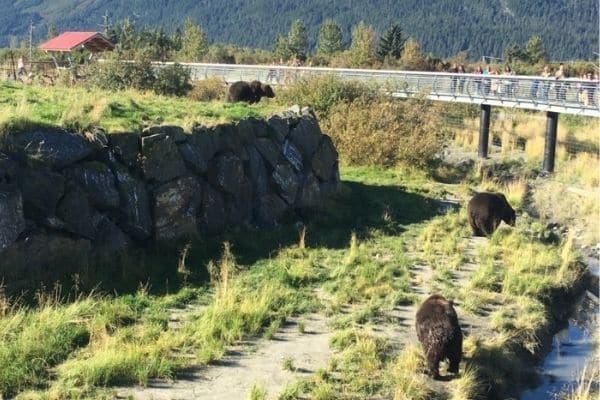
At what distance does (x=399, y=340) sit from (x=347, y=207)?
741 centimetres

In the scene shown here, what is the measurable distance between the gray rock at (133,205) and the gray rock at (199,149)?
47.1 inches

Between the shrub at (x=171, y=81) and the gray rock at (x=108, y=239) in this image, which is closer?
the gray rock at (x=108, y=239)

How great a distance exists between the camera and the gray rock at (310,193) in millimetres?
16188

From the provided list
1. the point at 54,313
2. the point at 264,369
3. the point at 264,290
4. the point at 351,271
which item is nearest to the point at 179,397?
the point at 264,369

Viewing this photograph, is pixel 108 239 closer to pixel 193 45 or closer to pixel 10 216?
pixel 10 216

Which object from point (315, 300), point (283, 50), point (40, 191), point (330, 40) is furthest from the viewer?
point (330, 40)

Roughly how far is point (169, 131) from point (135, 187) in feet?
4.69

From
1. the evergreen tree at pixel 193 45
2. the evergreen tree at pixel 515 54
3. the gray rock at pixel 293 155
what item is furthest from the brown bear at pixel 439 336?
the evergreen tree at pixel 515 54

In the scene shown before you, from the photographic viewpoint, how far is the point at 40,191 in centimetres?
1054

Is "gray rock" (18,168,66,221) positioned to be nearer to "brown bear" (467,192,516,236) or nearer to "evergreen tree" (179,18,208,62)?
"brown bear" (467,192,516,236)

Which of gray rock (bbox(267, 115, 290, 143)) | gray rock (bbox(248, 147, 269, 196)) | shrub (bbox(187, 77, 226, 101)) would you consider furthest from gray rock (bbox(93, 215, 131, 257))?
shrub (bbox(187, 77, 226, 101))

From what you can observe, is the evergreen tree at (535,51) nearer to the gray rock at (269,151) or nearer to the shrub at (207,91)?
the shrub at (207,91)

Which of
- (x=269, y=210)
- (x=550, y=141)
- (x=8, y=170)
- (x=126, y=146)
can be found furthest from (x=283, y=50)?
(x=8, y=170)

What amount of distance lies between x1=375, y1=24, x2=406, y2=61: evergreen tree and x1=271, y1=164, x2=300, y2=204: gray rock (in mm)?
47239
